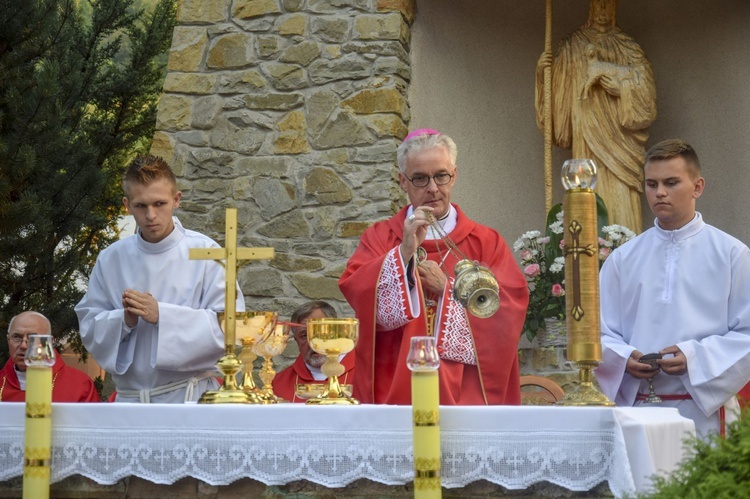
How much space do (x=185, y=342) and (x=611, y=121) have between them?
13.2 feet

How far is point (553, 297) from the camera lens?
6.77 meters

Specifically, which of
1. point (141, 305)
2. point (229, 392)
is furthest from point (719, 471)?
point (141, 305)

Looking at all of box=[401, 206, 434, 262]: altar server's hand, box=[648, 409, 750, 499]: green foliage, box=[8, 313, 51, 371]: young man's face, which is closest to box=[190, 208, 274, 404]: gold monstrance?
box=[401, 206, 434, 262]: altar server's hand

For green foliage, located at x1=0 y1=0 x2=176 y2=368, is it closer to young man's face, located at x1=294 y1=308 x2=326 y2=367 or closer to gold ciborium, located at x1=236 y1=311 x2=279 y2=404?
young man's face, located at x1=294 y1=308 x2=326 y2=367

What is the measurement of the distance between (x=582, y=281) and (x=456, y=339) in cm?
96

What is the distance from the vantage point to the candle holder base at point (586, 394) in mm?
3359

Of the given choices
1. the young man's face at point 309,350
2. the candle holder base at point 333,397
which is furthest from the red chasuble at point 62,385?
the candle holder base at point 333,397

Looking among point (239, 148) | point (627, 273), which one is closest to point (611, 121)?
point (239, 148)

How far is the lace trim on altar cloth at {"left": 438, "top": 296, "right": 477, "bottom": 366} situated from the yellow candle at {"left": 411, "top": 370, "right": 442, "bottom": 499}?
1.20m

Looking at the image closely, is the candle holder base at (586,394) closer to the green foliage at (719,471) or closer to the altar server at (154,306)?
the green foliage at (719,471)

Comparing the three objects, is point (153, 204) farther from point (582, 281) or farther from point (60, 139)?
point (60, 139)

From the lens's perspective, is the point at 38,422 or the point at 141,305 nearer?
the point at 38,422

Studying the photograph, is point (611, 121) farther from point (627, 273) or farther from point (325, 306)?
point (627, 273)

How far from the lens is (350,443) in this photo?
323cm
